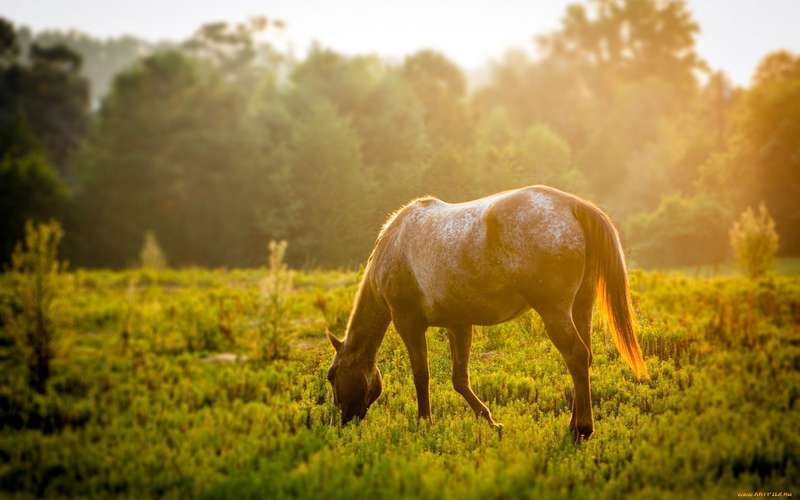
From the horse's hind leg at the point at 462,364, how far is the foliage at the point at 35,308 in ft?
20.5

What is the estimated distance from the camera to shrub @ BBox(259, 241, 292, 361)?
9.15 meters

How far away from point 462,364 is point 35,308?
6.59m

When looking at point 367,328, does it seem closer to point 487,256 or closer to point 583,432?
point 487,256

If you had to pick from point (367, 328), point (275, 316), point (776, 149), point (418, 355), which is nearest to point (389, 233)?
point (367, 328)

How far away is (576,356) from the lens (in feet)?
17.0

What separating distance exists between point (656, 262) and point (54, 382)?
21199 mm

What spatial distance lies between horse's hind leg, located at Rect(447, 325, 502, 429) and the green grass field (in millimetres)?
252

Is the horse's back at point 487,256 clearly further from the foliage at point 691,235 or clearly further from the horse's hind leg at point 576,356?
the foliage at point 691,235

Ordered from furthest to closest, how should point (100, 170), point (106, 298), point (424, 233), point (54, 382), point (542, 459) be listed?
point (100, 170) → point (106, 298) → point (54, 382) → point (424, 233) → point (542, 459)

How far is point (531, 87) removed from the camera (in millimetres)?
53125

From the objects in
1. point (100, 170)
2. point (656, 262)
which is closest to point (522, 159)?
point (656, 262)

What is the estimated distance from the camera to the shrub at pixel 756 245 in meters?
15.2

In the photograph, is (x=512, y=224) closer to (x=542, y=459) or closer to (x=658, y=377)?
(x=542, y=459)


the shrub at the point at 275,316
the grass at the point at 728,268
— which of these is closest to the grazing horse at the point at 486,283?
the shrub at the point at 275,316
